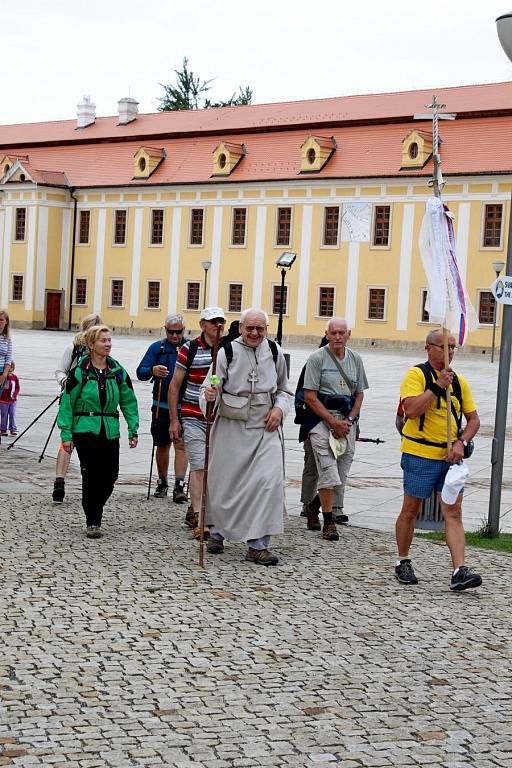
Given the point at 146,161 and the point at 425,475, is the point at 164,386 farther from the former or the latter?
the point at 146,161

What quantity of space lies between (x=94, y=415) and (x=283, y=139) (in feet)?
165

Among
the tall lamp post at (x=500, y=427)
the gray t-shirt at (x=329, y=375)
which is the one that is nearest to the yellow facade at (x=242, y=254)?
the tall lamp post at (x=500, y=427)

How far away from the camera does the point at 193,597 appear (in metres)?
7.34

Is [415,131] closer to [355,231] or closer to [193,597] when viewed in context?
[355,231]

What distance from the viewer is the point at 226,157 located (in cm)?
5866

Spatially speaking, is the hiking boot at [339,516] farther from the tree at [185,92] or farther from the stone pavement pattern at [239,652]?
the tree at [185,92]

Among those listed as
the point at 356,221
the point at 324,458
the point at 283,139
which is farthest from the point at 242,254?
the point at 324,458

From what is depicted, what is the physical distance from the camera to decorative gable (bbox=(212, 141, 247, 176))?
192 feet

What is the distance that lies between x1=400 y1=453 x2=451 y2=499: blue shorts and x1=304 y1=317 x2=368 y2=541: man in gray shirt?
180 cm

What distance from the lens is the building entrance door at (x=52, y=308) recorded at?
65125mm

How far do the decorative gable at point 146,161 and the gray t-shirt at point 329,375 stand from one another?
52875mm

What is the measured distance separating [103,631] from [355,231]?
48633 millimetres

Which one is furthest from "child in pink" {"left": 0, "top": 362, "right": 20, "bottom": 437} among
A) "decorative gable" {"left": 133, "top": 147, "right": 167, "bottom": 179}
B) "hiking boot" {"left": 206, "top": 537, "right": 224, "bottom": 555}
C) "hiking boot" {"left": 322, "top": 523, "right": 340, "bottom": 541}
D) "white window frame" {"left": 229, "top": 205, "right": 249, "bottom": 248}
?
"decorative gable" {"left": 133, "top": 147, "right": 167, "bottom": 179}

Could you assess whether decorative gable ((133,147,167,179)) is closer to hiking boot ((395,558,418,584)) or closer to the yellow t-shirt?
the yellow t-shirt
